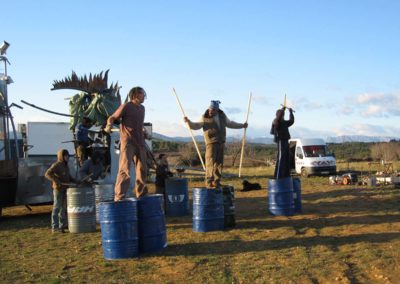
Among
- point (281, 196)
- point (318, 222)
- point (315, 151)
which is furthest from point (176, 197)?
point (315, 151)

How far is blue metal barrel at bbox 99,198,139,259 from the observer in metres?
7.55

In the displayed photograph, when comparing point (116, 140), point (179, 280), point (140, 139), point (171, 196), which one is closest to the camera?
point (179, 280)

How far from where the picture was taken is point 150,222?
7836 millimetres

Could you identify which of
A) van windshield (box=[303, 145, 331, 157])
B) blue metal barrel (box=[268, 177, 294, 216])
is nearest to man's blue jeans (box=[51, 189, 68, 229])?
blue metal barrel (box=[268, 177, 294, 216])

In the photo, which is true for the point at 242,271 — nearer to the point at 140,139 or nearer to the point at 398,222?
the point at 140,139

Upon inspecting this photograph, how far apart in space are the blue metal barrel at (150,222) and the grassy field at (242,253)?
7.0 inches

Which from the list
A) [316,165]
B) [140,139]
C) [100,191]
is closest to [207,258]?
[140,139]

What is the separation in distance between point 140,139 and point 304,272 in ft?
10.8

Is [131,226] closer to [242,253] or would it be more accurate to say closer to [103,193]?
[242,253]

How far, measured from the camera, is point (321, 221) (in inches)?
404

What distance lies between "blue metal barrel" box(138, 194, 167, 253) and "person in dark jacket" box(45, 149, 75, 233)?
3163 mm

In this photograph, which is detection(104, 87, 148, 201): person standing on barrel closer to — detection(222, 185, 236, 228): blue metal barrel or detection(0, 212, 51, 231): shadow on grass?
detection(222, 185, 236, 228): blue metal barrel

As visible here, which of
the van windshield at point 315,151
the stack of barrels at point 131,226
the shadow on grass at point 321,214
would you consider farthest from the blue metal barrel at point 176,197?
the van windshield at point 315,151

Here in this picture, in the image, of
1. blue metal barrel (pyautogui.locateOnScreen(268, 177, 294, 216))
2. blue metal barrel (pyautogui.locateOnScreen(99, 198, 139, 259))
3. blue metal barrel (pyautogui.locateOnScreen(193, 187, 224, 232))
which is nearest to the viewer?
blue metal barrel (pyautogui.locateOnScreen(99, 198, 139, 259))
